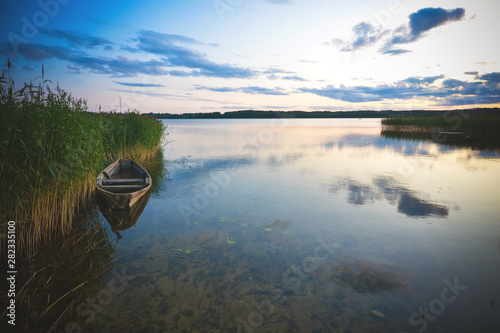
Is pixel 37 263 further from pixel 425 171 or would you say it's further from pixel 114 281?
pixel 425 171

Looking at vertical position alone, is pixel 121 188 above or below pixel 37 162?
below

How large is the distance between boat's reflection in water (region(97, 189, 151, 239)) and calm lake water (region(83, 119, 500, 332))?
0.89 feet

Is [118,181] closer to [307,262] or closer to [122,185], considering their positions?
[122,185]

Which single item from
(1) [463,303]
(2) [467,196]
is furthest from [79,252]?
(2) [467,196]

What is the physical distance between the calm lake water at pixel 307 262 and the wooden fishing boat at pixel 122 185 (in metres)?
0.82

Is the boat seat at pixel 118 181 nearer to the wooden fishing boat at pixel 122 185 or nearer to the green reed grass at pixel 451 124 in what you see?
the wooden fishing boat at pixel 122 185

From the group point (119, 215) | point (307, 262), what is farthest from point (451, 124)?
point (119, 215)

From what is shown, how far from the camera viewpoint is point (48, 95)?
604 cm

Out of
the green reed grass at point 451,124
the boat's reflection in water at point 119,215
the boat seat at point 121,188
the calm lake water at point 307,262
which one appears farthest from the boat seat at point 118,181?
the green reed grass at point 451,124

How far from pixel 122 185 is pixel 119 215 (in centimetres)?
156

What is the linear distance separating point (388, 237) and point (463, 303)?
2415 mm

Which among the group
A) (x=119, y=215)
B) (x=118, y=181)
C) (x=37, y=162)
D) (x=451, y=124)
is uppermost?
(x=451, y=124)

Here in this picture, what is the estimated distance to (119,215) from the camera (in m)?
7.75

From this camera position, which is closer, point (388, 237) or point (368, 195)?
point (388, 237)
